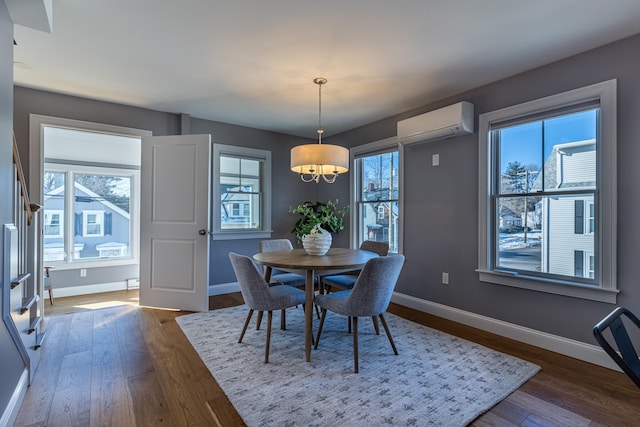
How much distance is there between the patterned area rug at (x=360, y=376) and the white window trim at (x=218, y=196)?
1595mm

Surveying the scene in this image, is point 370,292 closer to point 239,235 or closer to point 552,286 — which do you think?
point 552,286

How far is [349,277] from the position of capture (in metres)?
3.25

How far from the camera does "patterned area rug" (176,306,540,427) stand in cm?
176

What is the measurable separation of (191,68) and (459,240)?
3.09 meters

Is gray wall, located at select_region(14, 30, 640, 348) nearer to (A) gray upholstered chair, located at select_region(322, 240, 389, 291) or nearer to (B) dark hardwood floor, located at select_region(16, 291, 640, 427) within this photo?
(B) dark hardwood floor, located at select_region(16, 291, 640, 427)

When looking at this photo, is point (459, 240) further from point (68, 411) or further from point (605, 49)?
point (68, 411)

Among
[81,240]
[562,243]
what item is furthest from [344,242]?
[81,240]

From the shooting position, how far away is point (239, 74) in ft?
9.41

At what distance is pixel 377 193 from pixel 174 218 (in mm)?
2636

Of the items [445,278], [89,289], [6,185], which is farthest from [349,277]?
[89,289]

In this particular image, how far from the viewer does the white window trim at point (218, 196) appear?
14.2 ft

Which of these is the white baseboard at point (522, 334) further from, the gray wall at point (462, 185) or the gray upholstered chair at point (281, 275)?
the gray upholstered chair at point (281, 275)

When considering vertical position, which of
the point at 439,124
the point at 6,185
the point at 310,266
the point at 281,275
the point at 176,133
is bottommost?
the point at 281,275

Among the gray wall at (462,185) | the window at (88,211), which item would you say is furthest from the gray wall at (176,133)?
the window at (88,211)
